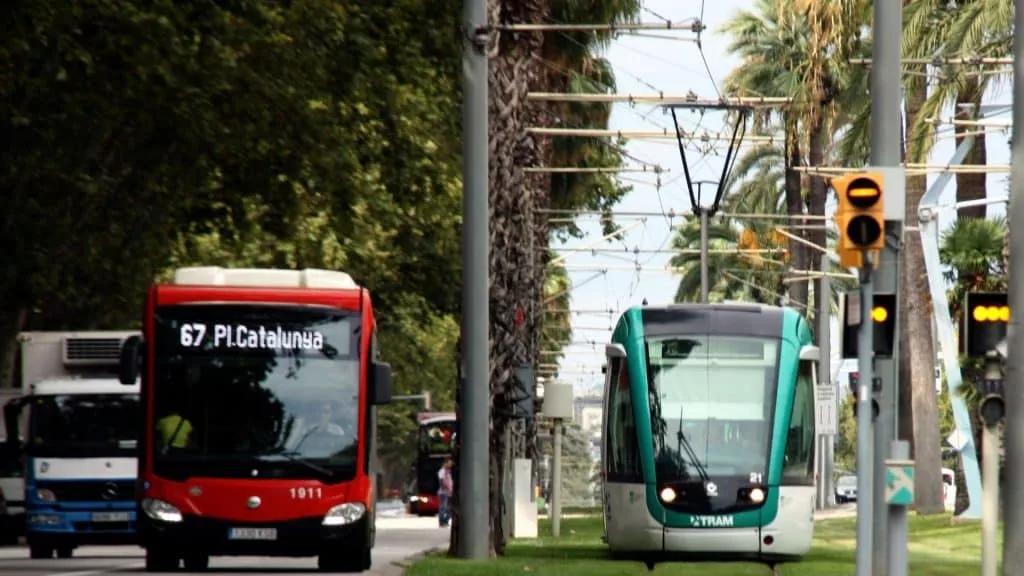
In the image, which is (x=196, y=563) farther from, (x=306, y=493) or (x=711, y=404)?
(x=711, y=404)

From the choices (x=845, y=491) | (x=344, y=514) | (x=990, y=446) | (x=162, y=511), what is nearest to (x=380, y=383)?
(x=344, y=514)

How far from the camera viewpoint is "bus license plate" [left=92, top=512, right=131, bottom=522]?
31594 mm

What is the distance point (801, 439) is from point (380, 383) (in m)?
6.61

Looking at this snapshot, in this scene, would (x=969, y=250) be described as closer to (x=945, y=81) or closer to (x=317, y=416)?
(x=945, y=81)

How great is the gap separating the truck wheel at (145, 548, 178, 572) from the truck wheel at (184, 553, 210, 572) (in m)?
0.85

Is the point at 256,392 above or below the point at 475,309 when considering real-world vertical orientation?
below

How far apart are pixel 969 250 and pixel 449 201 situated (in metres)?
13.3

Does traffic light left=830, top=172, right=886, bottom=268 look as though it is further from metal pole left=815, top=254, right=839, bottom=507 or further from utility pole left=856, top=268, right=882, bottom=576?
metal pole left=815, top=254, right=839, bottom=507

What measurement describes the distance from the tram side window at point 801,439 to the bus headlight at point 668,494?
1308 mm

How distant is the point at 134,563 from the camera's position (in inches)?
1196

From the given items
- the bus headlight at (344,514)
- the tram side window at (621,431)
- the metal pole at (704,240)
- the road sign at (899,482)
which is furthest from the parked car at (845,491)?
the road sign at (899,482)

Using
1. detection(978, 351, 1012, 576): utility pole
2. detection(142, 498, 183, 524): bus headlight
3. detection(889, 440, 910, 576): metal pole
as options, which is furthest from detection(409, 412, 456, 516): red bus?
detection(889, 440, 910, 576): metal pole

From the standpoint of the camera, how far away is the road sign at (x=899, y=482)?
18781 millimetres

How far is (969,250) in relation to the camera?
33.1m
